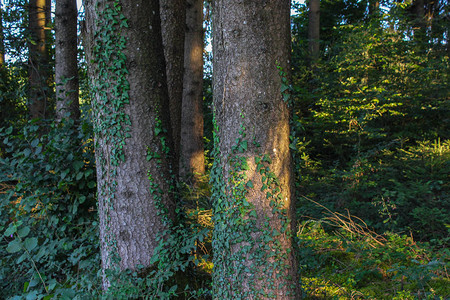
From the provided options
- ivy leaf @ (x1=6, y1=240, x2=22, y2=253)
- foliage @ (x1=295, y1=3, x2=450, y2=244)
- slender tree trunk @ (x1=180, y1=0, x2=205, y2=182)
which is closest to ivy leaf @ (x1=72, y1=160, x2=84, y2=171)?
ivy leaf @ (x1=6, y1=240, x2=22, y2=253)

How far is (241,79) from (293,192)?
0.93 metres

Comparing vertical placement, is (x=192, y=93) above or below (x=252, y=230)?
above

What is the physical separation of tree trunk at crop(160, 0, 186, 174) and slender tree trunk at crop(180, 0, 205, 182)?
3118mm

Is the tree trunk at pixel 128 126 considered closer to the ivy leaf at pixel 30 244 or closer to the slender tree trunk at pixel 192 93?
the ivy leaf at pixel 30 244

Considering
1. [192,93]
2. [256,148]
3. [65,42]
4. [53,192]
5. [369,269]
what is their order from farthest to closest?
[192,93] → [65,42] → [53,192] → [369,269] → [256,148]

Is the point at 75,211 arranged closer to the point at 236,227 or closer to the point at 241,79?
the point at 236,227

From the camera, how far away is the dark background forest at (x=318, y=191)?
299cm

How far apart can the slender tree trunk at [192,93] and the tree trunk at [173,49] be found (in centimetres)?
312

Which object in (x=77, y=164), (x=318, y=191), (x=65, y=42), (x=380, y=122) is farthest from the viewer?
(x=380, y=122)

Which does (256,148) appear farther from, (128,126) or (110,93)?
(110,93)

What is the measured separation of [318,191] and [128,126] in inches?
203

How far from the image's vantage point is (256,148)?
229 centimetres

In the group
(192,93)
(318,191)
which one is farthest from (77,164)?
(318,191)

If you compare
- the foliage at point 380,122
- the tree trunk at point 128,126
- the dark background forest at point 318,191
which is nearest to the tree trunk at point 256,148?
the dark background forest at point 318,191
